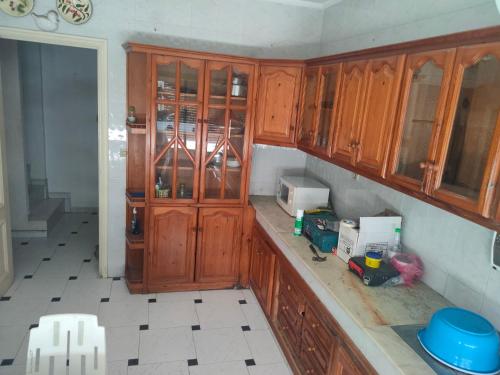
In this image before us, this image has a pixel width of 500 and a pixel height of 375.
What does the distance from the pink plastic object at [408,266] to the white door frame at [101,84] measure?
2481mm

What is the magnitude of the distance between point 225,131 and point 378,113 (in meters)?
1.50

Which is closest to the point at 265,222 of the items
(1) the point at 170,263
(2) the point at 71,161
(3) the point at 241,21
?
(1) the point at 170,263

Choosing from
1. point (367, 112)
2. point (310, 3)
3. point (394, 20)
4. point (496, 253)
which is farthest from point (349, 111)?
point (310, 3)

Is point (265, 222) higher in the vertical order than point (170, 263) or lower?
higher

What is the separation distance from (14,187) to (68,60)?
6.02 ft

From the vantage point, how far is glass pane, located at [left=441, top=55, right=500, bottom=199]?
4.50 ft

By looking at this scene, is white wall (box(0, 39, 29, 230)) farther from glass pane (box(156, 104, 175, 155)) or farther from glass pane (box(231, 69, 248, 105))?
glass pane (box(231, 69, 248, 105))

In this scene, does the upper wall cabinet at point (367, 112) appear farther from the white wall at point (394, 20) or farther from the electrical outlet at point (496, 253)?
the electrical outlet at point (496, 253)

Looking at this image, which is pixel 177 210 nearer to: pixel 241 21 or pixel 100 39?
pixel 100 39

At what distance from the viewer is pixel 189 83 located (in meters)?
3.05

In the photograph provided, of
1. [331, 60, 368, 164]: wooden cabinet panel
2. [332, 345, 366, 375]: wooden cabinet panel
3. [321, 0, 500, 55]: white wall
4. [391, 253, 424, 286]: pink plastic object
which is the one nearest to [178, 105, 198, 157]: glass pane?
[331, 60, 368, 164]: wooden cabinet panel

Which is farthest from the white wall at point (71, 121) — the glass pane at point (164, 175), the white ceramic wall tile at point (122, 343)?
the white ceramic wall tile at point (122, 343)

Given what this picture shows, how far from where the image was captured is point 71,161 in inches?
207

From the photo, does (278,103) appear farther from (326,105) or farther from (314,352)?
(314,352)
